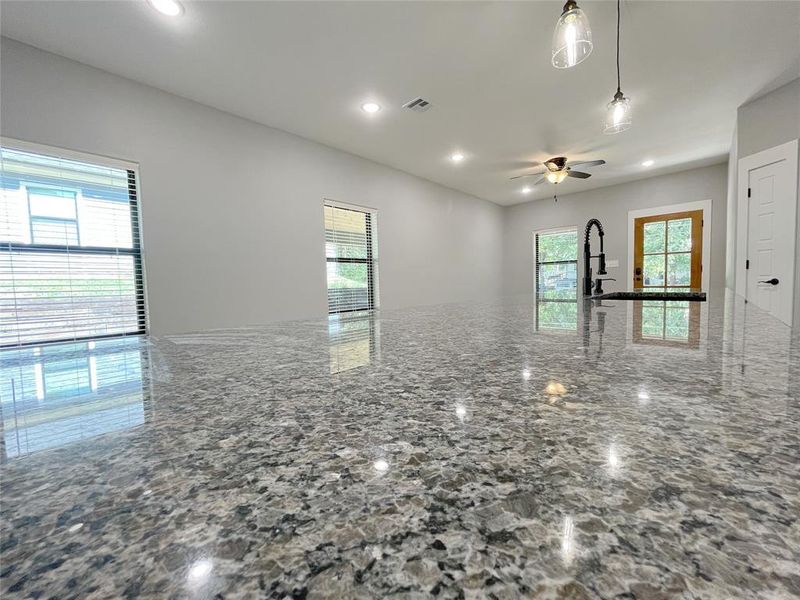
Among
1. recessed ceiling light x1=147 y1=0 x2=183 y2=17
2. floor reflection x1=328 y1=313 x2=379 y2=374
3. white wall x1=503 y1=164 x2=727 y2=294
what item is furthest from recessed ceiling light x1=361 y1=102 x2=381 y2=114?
white wall x1=503 y1=164 x2=727 y2=294

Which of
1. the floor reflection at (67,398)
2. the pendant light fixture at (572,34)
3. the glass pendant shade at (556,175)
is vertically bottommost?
the floor reflection at (67,398)

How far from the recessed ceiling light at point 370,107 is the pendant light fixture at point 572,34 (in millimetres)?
1790

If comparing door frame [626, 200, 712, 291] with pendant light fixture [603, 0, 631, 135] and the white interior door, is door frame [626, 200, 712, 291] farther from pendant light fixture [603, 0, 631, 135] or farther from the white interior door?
pendant light fixture [603, 0, 631, 135]

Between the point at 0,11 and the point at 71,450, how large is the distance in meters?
3.27

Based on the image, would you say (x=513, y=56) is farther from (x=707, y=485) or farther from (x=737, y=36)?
(x=707, y=485)

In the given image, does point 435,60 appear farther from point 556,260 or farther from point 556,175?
point 556,260

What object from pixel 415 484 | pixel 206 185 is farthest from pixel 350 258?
pixel 415 484

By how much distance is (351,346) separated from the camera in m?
0.77

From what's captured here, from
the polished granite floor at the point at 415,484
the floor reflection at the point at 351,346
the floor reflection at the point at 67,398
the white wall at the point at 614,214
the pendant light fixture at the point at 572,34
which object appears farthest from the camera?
the white wall at the point at 614,214

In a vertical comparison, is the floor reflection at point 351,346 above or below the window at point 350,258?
below

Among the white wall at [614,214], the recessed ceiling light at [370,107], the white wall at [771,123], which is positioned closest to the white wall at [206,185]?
the recessed ceiling light at [370,107]

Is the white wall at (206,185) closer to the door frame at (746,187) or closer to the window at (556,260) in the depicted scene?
the window at (556,260)

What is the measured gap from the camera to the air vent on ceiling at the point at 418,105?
3064 mm

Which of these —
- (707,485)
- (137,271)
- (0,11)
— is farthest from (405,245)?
(707,485)
